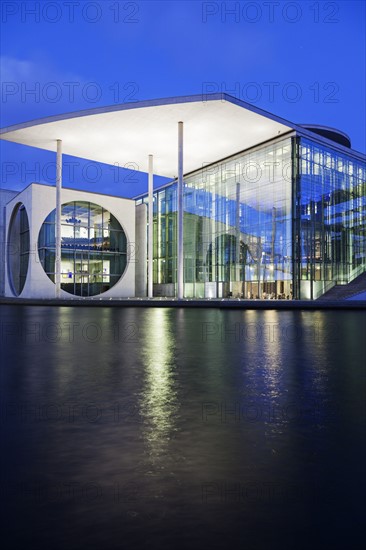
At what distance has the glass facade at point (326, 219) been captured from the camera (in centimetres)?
3058

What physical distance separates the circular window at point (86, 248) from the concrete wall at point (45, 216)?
364mm

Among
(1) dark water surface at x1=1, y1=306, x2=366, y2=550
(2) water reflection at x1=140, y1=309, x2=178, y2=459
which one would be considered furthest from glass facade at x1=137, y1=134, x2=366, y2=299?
(1) dark water surface at x1=1, y1=306, x2=366, y2=550

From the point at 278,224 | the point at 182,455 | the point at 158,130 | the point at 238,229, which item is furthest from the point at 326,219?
the point at 182,455

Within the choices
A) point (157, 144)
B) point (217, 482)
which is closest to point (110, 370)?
point (217, 482)

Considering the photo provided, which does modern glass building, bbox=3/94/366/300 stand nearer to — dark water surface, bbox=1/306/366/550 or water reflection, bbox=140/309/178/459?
water reflection, bbox=140/309/178/459

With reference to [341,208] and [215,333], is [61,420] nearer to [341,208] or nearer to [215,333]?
[215,333]

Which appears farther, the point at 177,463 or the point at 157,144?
the point at 157,144

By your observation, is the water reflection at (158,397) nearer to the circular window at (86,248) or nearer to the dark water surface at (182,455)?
the dark water surface at (182,455)

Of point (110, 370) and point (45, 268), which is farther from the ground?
point (45, 268)

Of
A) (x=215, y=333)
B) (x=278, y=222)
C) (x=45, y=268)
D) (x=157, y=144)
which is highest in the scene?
(x=157, y=144)

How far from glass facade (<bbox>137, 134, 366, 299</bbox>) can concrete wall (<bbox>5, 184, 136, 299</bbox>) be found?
218 inches

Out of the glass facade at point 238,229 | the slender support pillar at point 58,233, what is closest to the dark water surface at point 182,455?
the glass facade at point 238,229

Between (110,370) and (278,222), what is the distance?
87.7ft

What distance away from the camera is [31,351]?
7.58 metres
